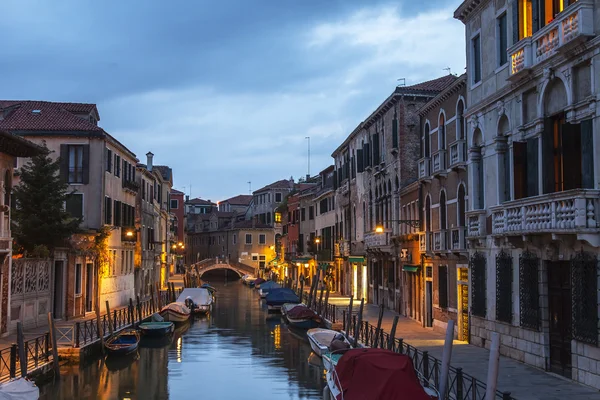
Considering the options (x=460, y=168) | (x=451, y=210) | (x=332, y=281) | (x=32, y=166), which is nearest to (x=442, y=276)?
(x=451, y=210)

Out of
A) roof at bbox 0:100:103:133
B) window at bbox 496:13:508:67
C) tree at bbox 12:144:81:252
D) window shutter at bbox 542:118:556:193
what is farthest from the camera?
roof at bbox 0:100:103:133

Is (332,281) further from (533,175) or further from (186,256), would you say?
(186,256)

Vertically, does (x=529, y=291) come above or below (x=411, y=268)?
below

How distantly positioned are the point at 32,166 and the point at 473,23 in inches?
691

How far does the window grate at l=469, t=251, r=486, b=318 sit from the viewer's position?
20875mm

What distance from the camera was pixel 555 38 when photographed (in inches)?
622

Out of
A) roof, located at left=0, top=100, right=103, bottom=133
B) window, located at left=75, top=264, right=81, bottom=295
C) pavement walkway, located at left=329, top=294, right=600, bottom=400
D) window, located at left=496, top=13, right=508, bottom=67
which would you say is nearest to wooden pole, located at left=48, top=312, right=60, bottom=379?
pavement walkway, located at left=329, top=294, right=600, bottom=400

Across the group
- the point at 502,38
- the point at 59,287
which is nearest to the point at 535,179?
the point at 502,38

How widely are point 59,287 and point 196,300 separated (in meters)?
14.5

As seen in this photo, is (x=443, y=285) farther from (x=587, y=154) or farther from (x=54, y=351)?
(x=54, y=351)

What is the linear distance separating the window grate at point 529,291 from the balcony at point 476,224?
2424 millimetres

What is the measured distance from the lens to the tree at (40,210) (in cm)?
2850

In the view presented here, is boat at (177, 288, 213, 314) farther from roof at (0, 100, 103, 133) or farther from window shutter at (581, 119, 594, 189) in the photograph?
window shutter at (581, 119, 594, 189)

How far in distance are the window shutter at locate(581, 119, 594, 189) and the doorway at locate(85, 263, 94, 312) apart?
23550 mm
